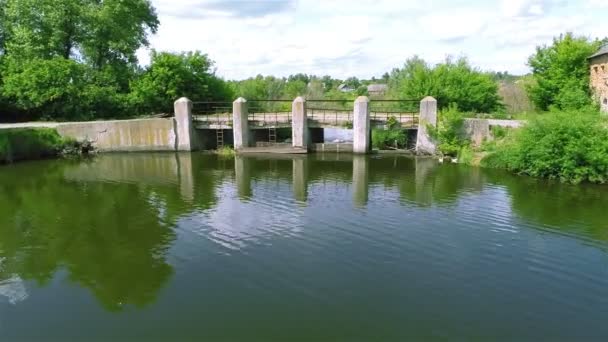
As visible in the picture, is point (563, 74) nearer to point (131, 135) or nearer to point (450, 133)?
point (450, 133)

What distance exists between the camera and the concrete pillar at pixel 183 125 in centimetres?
2973

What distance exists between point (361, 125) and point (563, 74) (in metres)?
12.1

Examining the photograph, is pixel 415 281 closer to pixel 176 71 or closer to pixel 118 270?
pixel 118 270

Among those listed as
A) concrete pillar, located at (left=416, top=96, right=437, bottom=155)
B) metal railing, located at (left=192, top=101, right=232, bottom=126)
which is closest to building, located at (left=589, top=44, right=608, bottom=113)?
concrete pillar, located at (left=416, top=96, right=437, bottom=155)

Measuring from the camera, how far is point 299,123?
94.1 feet

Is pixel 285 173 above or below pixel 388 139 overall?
below

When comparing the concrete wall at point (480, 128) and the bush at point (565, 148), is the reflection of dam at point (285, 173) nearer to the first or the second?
the bush at point (565, 148)

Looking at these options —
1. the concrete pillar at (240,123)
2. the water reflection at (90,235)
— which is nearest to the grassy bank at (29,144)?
the water reflection at (90,235)

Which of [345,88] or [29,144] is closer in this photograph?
[29,144]

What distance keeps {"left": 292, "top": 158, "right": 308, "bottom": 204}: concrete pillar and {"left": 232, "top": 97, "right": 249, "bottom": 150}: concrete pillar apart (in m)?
3.96

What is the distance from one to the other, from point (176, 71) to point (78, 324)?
1078 inches

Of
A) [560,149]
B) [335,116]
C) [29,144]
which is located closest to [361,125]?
[335,116]

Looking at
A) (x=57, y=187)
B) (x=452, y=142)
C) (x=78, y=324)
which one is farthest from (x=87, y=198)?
(x=452, y=142)

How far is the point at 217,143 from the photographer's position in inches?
1258
